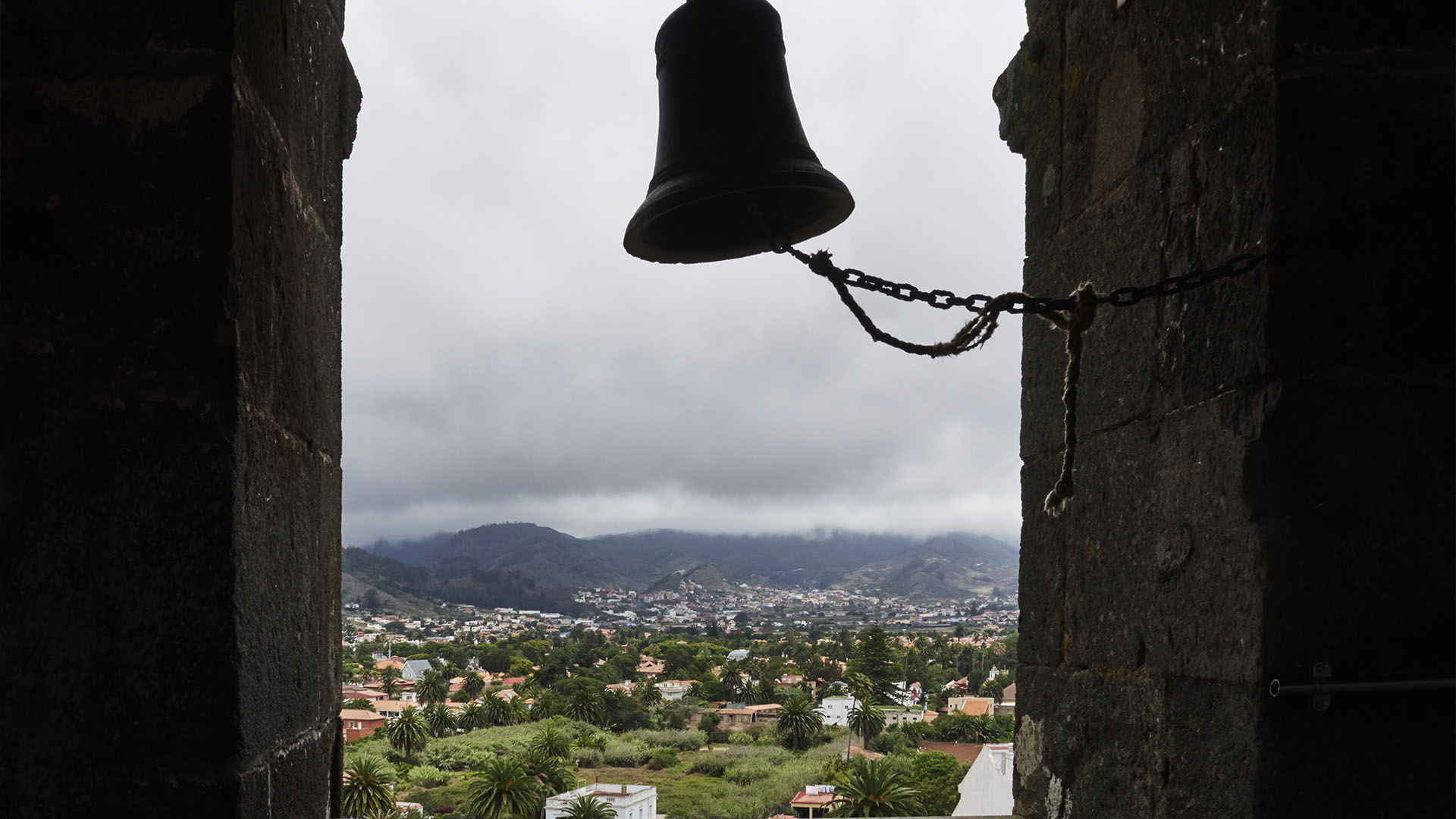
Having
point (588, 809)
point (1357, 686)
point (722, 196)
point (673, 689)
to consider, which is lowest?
point (673, 689)

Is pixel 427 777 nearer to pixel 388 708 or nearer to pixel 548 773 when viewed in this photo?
pixel 388 708

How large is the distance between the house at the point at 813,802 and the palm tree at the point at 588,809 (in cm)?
610

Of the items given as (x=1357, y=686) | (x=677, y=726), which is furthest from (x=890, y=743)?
(x=1357, y=686)

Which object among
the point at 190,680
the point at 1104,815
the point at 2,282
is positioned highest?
the point at 2,282

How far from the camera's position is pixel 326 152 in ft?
5.54

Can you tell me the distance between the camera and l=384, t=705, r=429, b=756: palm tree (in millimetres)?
37938

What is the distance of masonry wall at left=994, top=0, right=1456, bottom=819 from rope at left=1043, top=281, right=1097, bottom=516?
12cm

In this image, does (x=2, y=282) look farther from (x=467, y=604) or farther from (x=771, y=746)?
(x=467, y=604)

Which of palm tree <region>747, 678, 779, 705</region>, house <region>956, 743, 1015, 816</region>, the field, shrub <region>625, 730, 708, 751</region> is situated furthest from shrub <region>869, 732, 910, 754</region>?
house <region>956, 743, 1015, 816</region>

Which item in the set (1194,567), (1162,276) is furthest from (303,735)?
(1162,276)

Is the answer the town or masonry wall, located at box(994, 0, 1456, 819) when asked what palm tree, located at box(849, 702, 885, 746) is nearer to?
the town

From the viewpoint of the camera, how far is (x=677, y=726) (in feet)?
143

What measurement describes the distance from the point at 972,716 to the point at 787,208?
40.0 metres

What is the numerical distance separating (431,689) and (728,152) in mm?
47941
